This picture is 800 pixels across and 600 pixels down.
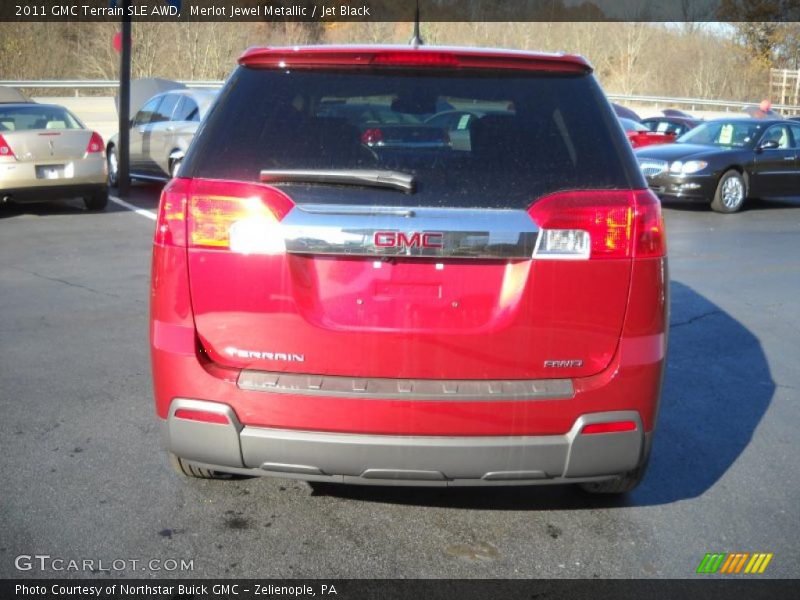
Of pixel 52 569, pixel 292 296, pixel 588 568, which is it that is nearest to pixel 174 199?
pixel 292 296

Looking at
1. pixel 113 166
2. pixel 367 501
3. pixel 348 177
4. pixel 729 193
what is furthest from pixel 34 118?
pixel 348 177

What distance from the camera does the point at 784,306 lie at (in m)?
8.50

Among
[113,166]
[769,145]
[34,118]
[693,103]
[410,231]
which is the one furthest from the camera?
[693,103]

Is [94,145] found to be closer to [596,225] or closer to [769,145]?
[769,145]

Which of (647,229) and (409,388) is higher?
(647,229)

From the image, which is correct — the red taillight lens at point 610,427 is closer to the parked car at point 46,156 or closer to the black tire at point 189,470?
the black tire at point 189,470

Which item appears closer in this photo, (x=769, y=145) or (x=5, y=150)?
(x=5, y=150)

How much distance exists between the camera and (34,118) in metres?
13.3

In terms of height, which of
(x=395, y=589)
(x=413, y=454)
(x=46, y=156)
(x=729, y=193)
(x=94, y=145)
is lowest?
(x=395, y=589)

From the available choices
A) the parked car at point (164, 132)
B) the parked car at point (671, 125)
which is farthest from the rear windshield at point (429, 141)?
the parked car at point (671, 125)

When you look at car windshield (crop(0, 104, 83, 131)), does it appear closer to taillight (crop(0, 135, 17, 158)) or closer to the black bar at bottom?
taillight (crop(0, 135, 17, 158))

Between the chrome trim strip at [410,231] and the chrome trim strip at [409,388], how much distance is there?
457 mm

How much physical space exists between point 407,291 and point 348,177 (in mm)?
453

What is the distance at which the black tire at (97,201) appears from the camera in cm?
1371
